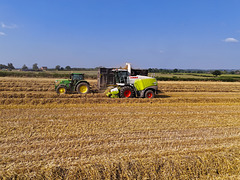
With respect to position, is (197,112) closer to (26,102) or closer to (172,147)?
(172,147)

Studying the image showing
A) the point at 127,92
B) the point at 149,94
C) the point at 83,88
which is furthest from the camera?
the point at 83,88

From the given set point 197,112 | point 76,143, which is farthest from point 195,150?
point 197,112

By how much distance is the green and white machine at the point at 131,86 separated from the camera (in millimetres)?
11812

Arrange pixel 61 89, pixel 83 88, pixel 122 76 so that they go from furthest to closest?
pixel 83 88 < pixel 61 89 < pixel 122 76

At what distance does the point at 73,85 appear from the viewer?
13.2 meters

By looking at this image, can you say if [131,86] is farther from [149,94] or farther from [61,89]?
[61,89]

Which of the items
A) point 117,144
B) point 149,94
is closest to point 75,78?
point 149,94

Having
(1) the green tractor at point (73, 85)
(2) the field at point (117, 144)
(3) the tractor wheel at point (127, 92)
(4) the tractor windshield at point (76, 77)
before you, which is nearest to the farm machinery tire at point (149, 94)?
(3) the tractor wheel at point (127, 92)

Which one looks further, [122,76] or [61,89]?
[61,89]

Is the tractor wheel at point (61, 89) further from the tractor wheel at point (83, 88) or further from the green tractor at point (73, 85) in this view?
the tractor wheel at point (83, 88)

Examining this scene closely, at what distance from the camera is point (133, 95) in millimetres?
12109

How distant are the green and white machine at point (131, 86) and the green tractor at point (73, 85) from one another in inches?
77.5

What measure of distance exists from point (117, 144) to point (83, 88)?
8.69 meters

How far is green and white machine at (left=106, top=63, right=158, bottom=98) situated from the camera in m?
11.8
